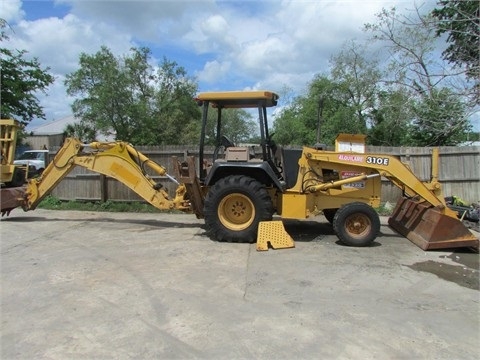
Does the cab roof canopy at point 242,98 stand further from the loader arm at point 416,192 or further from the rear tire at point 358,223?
the rear tire at point 358,223

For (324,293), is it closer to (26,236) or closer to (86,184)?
(26,236)

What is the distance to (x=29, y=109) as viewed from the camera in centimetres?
2347

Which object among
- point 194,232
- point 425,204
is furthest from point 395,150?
point 194,232

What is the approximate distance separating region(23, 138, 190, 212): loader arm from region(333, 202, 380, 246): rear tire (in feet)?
9.71

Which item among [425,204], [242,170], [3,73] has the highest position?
[3,73]

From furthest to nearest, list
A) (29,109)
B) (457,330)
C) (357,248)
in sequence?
(29,109)
(357,248)
(457,330)

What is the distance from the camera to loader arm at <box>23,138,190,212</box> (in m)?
8.98

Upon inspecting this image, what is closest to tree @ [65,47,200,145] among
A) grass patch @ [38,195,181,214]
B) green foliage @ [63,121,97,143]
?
green foliage @ [63,121,97,143]

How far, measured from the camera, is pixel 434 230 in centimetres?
725

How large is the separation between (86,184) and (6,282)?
7.20 meters

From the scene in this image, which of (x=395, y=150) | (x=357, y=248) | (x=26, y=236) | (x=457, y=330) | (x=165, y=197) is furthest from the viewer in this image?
(x=395, y=150)

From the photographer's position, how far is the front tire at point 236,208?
761cm

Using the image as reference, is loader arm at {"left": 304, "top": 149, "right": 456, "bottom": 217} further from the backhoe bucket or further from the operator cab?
the backhoe bucket

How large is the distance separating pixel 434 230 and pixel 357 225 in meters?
1.22
